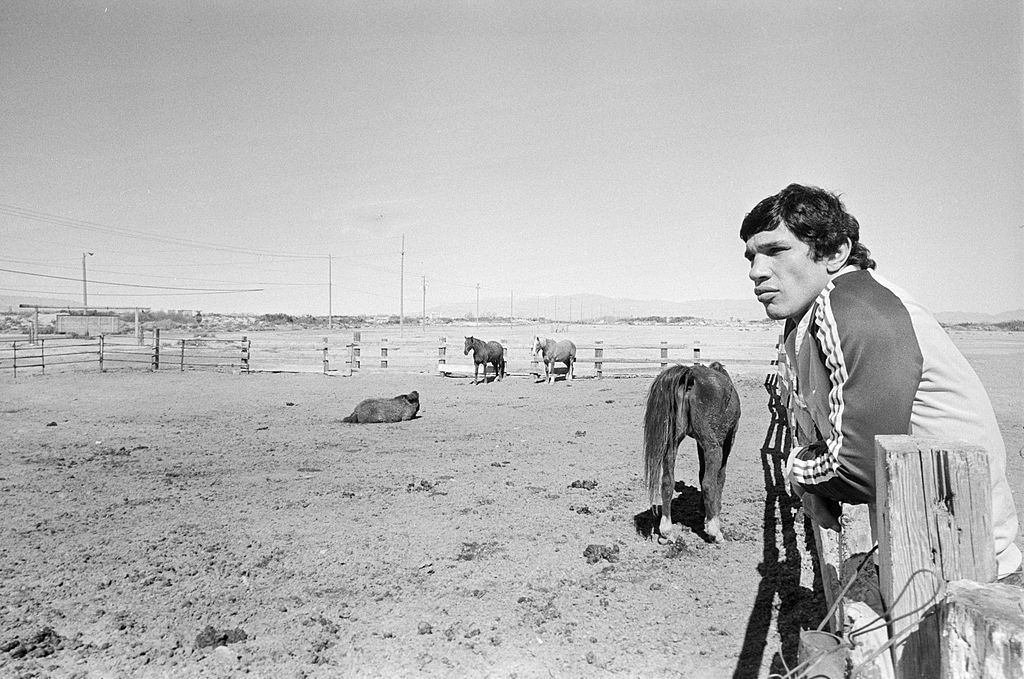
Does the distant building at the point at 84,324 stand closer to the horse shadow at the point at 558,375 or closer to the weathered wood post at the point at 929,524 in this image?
the horse shadow at the point at 558,375

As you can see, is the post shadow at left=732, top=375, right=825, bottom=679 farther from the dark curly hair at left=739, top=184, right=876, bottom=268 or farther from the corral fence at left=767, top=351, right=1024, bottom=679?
the dark curly hair at left=739, top=184, right=876, bottom=268

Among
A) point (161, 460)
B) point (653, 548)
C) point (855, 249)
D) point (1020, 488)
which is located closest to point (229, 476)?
point (161, 460)

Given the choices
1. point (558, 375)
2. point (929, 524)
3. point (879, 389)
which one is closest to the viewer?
point (929, 524)

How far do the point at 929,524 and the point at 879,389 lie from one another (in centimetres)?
35

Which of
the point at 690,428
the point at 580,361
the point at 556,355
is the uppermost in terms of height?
the point at 690,428

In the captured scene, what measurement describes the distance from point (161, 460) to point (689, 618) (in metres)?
7.74

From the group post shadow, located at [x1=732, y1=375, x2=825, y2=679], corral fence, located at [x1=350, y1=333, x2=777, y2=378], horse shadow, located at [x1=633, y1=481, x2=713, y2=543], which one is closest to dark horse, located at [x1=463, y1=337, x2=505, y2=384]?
corral fence, located at [x1=350, y1=333, x2=777, y2=378]

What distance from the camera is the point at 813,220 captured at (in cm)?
184

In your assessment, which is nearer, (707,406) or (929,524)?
(929,524)

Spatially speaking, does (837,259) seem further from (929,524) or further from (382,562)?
(382,562)

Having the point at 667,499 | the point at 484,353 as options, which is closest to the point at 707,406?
the point at 667,499

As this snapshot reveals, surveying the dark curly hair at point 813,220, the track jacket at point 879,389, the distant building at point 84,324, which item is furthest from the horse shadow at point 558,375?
the distant building at point 84,324

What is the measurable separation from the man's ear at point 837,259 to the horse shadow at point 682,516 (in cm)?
417

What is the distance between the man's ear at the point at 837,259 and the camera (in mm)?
1860
